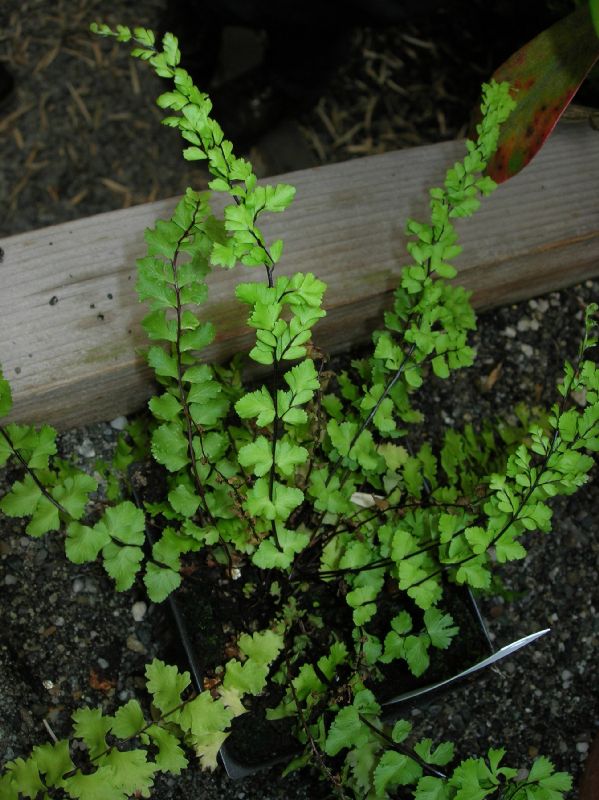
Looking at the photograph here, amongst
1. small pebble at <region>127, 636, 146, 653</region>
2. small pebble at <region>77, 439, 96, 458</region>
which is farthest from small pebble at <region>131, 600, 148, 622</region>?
small pebble at <region>77, 439, 96, 458</region>

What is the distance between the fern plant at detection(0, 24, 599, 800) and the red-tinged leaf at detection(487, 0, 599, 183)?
0.18 m

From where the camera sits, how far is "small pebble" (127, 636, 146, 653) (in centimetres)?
144

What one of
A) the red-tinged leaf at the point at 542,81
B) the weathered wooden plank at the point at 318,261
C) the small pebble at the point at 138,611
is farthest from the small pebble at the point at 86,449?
the red-tinged leaf at the point at 542,81

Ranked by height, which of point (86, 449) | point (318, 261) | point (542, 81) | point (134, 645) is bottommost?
point (134, 645)

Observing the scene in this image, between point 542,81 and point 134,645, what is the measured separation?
1195 millimetres

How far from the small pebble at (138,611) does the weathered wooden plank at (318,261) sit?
0.34 meters

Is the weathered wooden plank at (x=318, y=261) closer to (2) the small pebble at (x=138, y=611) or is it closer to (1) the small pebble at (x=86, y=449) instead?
(1) the small pebble at (x=86, y=449)

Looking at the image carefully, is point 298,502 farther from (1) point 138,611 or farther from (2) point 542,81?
(2) point 542,81

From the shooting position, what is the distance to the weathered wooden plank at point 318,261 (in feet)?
4.51

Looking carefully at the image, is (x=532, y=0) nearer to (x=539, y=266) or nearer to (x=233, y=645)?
(x=539, y=266)

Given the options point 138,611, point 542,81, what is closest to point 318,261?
point 542,81

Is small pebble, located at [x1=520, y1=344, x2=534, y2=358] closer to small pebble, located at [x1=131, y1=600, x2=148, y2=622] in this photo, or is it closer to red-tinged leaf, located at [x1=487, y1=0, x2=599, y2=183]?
red-tinged leaf, located at [x1=487, y1=0, x2=599, y2=183]

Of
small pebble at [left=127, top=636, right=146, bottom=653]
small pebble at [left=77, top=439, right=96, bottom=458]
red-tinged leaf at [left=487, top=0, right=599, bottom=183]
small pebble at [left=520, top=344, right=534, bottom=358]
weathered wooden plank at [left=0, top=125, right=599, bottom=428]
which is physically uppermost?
red-tinged leaf at [left=487, top=0, right=599, bottom=183]

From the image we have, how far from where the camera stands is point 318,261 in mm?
1490
